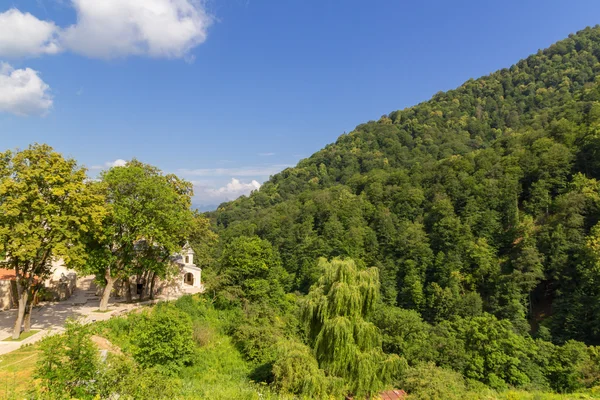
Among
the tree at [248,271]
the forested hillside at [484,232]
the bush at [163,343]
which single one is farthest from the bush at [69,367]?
the forested hillside at [484,232]

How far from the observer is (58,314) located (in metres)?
19.6

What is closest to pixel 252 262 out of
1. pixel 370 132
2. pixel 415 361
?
pixel 415 361

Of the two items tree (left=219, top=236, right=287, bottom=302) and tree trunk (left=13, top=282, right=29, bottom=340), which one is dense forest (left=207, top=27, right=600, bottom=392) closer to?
tree (left=219, top=236, right=287, bottom=302)

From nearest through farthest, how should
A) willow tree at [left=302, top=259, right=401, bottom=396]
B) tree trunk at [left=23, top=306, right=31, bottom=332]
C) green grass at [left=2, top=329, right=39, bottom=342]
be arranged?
willow tree at [left=302, top=259, right=401, bottom=396]
green grass at [left=2, top=329, right=39, bottom=342]
tree trunk at [left=23, top=306, right=31, bottom=332]

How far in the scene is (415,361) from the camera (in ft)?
73.0

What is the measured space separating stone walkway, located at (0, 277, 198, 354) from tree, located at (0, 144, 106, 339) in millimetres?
1215

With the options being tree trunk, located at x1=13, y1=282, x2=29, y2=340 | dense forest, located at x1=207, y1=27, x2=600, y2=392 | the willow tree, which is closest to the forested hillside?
dense forest, located at x1=207, y1=27, x2=600, y2=392

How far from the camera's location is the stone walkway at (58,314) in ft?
51.5

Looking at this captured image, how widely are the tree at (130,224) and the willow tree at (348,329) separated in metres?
10.5

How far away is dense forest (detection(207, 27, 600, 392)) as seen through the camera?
73.9 ft

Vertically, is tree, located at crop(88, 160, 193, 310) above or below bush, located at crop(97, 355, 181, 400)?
above

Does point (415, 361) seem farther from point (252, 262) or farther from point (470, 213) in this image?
point (470, 213)

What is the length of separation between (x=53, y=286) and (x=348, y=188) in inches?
2336

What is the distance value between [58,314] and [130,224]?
7.27 meters
